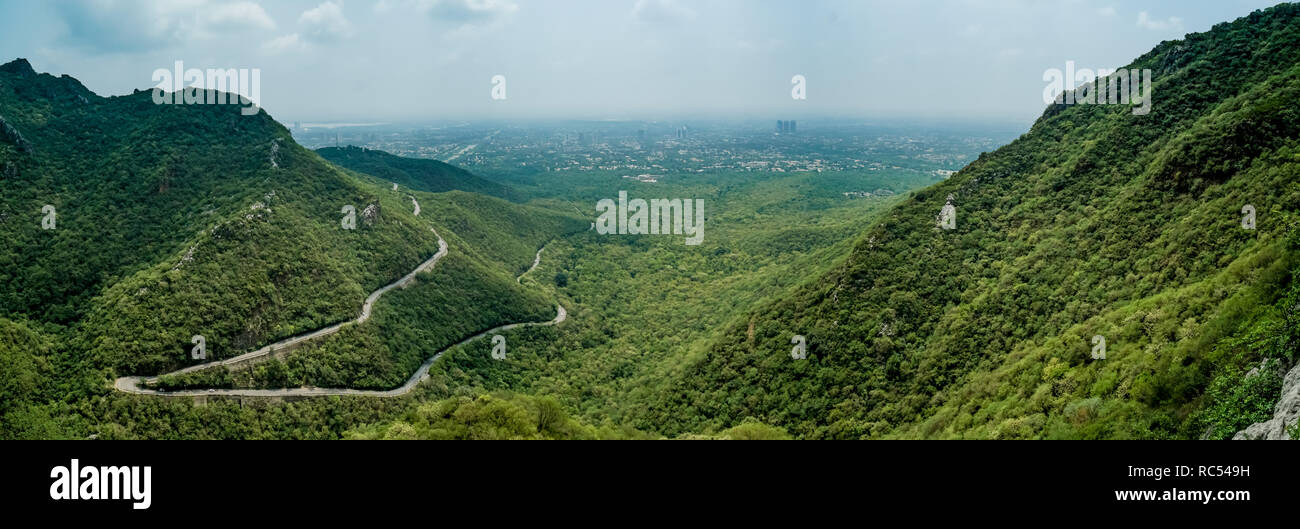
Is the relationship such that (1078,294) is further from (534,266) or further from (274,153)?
(274,153)

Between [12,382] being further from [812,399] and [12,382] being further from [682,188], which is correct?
[682,188]

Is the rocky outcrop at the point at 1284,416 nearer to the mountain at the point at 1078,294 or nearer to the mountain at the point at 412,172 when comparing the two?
the mountain at the point at 1078,294

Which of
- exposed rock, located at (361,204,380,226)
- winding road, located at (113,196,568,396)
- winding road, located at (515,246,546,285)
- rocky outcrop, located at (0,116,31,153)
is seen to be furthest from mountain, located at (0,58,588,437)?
winding road, located at (515,246,546,285)

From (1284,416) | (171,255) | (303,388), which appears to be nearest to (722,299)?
(303,388)
